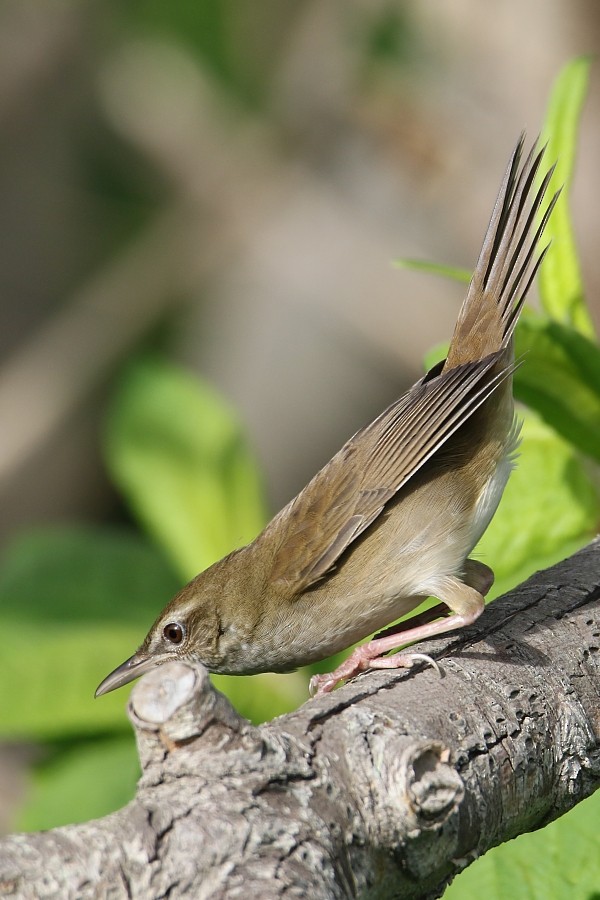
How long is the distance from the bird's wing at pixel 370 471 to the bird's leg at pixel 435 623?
0.33 meters

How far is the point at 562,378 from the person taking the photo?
2.71m

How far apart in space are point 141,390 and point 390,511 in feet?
5.25

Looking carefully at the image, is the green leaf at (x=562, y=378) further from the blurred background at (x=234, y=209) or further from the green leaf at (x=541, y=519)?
the blurred background at (x=234, y=209)

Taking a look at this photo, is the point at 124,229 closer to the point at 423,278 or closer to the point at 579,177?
the point at 423,278

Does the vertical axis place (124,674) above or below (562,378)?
below

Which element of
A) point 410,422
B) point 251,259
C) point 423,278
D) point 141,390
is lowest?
point 410,422

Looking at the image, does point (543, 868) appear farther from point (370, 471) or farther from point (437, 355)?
point (437, 355)

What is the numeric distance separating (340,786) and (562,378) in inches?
55.9

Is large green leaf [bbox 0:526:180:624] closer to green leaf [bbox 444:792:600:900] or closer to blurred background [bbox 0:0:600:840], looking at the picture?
green leaf [bbox 444:792:600:900]

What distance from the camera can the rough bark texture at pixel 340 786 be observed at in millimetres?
1426

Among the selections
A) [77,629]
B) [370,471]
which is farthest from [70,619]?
[370,471]

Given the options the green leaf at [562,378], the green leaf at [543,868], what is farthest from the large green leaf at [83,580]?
the green leaf at [543,868]

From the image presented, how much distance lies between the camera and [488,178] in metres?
7.12

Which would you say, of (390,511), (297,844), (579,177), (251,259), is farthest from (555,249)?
(251,259)
